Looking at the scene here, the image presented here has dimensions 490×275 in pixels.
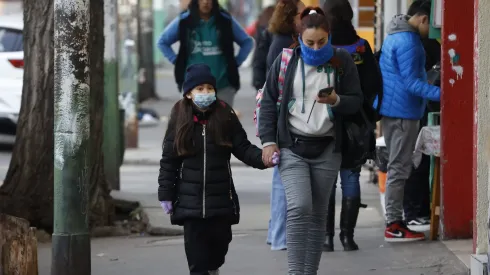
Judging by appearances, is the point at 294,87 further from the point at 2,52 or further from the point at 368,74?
the point at 2,52

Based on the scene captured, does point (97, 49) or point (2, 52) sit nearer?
point (97, 49)

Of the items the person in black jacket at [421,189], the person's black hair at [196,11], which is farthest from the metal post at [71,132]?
the person's black hair at [196,11]

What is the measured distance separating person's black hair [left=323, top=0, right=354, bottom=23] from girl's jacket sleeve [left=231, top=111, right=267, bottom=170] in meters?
1.61

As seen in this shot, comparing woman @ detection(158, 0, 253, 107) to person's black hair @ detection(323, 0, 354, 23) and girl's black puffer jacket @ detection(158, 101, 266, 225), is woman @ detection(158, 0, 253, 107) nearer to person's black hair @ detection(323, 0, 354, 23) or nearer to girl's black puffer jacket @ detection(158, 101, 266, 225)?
person's black hair @ detection(323, 0, 354, 23)

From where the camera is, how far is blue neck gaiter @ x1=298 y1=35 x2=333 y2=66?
710cm

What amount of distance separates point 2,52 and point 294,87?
10.3 meters

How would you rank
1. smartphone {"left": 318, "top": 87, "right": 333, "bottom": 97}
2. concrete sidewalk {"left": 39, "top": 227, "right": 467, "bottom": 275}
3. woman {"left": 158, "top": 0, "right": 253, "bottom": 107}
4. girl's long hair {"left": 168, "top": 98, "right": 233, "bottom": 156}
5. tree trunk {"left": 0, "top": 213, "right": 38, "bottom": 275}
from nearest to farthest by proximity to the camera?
smartphone {"left": 318, "top": 87, "right": 333, "bottom": 97}, girl's long hair {"left": 168, "top": 98, "right": 233, "bottom": 156}, tree trunk {"left": 0, "top": 213, "right": 38, "bottom": 275}, concrete sidewalk {"left": 39, "top": 227, "right": 467, "bottom": 275}, woman {"left": 158, "top": 0, "right": 253, "bottom": 107}

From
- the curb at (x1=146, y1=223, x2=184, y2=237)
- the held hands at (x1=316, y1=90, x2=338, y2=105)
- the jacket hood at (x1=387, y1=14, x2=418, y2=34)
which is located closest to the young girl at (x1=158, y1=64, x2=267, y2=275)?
the held hands at (x1=316, y1=90, x2=338, y2=105)

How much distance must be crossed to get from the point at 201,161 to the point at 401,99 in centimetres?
245

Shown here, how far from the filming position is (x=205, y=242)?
287 inches

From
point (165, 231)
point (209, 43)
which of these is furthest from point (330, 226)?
point (209, 43)

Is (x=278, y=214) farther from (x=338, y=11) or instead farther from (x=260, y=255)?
(x=338, y=11)

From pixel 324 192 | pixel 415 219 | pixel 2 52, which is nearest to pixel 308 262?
pixel 324 192

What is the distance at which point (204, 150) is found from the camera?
7.14 metres
